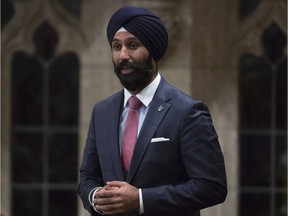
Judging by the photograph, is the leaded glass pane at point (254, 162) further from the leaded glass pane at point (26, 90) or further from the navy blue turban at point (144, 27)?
the navy blue turban at point (144, 27)

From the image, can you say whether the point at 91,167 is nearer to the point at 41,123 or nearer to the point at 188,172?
the point at 188,172

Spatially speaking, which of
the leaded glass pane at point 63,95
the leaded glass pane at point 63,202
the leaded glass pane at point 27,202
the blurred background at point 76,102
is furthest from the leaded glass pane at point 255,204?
the leaded glass pane at point 27,202

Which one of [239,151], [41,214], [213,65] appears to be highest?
[213,65]

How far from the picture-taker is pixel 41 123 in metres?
7.51

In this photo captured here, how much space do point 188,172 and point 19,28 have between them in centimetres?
429

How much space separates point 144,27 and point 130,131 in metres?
0.36

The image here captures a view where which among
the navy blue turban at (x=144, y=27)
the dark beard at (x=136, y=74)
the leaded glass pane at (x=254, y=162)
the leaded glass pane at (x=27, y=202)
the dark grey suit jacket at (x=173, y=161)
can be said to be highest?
the navy blue turban at (x=144, y=27)

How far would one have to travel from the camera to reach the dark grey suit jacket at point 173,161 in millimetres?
3371

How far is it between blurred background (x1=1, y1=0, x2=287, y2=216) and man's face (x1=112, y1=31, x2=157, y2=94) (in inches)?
156

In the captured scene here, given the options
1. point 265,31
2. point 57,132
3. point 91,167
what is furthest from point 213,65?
point 91,167

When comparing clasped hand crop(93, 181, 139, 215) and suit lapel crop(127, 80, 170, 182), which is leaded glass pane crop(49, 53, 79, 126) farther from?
clasped hand crop(93, 181, 139, 215)

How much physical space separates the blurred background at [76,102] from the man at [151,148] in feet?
12.9

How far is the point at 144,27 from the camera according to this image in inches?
133

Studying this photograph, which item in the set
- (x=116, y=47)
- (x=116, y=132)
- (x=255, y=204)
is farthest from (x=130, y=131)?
(x=255, y=204)
